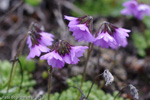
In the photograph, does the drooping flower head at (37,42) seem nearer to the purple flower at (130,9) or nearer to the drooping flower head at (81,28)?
the drooping flower head at (81,28)

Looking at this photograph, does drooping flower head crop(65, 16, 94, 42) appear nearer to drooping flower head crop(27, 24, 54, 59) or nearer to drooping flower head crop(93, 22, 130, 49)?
drooping flower head crop(93, 22, 130, 49)

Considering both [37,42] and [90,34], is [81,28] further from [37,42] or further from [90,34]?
[37,42]

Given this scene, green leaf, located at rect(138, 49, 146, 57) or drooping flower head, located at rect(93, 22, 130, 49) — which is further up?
drooping flower head, located at rect(93, 22, 130, 49)

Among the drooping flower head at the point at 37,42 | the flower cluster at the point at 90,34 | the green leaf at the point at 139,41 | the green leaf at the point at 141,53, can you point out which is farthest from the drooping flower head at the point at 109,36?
the green leaf at the point at 139,41

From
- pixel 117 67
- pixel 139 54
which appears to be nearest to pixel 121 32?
pixel 117 67

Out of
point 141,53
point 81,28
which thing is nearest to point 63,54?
point 81,28

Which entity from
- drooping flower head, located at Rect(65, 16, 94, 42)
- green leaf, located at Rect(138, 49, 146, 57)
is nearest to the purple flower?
drooping flower head, located at Rect(65, 16, 94, 42)
